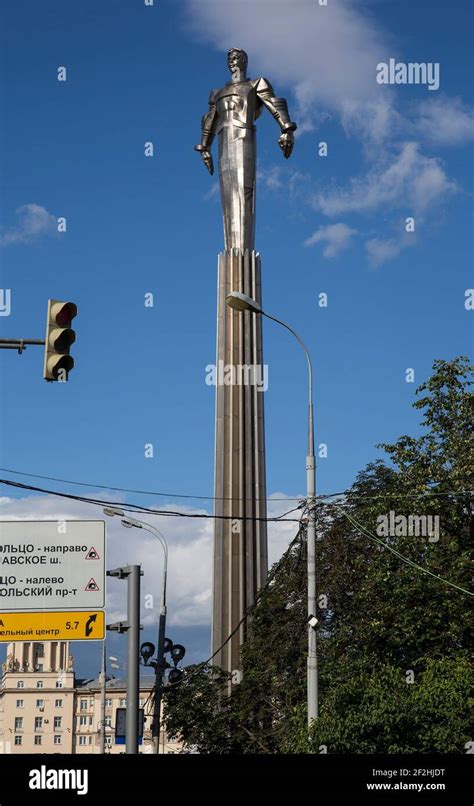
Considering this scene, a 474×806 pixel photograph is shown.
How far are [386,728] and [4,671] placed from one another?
143897 millimetres

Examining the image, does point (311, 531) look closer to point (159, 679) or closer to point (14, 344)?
point (14, 344)

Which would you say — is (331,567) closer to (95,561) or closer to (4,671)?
(95,561)

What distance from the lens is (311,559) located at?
21969 millimetres

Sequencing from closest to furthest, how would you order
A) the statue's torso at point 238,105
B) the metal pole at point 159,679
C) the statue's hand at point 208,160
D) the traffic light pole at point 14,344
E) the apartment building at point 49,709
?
the traffic light pole at point 14,344, the metal pole at point 159,679, the statue's torso at point 238,105, the statue's hand at point 208,160, the apartment building at point 49,709

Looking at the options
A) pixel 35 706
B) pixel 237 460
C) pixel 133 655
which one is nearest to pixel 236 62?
pixel 237 460

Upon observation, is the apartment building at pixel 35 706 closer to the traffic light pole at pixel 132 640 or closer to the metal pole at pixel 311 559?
the metal pole at pixel 311 559

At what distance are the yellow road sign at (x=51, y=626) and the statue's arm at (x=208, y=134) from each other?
3666 centimetres

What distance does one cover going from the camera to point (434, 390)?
3322 cm

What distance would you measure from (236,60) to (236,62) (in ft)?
0.30

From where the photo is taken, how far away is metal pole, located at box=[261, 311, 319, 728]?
21297 mm

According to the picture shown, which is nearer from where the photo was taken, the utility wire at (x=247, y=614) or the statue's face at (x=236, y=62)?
the utility wire at (x=247, y=614)

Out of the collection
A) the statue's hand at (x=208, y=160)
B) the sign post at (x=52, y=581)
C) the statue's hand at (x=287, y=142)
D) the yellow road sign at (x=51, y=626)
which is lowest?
the yellow road sign at (x=51, y=626)

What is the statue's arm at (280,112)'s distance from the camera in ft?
170

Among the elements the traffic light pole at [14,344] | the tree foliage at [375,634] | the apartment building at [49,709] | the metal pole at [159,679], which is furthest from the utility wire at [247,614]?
the apartment building at [49,709]
